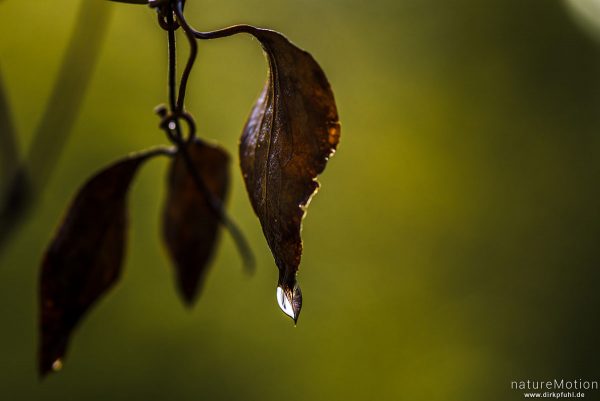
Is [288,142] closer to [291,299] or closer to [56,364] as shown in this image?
[291,299]

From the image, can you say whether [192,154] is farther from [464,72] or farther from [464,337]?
[464,72]

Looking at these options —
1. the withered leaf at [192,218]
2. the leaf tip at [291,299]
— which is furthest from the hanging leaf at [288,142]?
the withered leaf at [192,218]

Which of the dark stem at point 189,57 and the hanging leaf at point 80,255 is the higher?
the dark stem at point 189,57

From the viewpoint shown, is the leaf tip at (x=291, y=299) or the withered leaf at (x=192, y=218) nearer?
the leaf tip at (x=291, y=299)

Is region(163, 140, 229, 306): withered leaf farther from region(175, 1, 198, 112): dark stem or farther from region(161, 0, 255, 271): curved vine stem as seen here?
region(175, 1, 198, 112): dark stem

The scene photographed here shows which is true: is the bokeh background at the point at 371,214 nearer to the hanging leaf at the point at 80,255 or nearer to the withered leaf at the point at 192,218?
the withered leaf at the point at 192,218

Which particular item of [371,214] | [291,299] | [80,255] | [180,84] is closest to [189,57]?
[180,84]

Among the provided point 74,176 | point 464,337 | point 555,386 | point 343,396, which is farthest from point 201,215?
point 555,386
